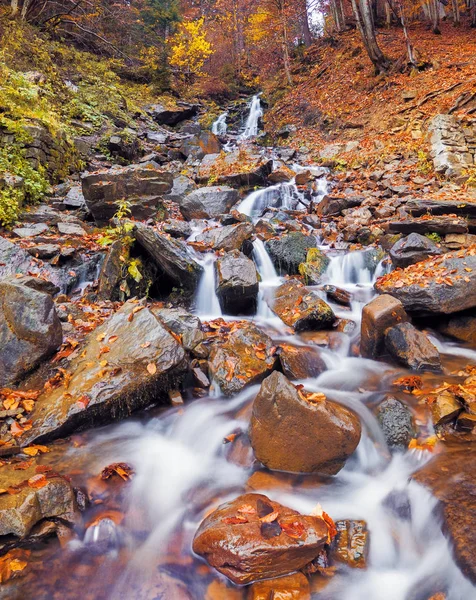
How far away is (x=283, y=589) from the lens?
2324 millimetres

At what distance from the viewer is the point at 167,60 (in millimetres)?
24312

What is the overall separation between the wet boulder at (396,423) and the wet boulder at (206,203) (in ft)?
24.5

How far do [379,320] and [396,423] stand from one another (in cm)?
169

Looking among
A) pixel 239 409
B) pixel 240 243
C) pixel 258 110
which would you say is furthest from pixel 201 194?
pixel 258 110

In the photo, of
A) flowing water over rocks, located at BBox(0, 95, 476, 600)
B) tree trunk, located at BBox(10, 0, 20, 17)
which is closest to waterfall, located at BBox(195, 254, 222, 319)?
flowing water over rocks, located at BBox(0, 95, 476, 600)

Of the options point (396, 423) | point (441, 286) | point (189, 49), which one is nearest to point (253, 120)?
point (189, 49)

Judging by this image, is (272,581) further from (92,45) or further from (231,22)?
(231,22)

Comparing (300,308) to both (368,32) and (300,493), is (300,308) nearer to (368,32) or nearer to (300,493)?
(300,493)

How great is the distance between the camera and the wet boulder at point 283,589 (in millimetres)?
2291

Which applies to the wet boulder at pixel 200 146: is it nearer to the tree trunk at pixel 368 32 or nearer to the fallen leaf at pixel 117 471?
the tree trunk at pixel 368 32

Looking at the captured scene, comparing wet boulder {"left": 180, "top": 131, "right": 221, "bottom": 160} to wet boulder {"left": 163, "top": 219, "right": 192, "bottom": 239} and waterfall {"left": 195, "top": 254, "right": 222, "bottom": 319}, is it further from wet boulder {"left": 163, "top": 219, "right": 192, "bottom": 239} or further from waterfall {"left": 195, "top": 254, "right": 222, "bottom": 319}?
waterfall {"left": 195, "top": 254, "right": 222, "bottom": 319}

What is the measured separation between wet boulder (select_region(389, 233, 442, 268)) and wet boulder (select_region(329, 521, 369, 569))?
5426mm

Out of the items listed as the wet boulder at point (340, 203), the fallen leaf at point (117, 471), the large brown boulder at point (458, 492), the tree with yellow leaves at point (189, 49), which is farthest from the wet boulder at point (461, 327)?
the tree with yellow leaves at point (189, 49)

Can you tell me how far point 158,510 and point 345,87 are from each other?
69.5 feet
